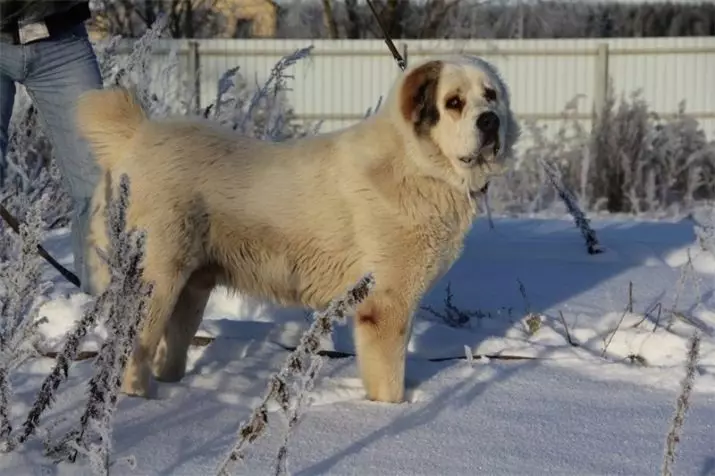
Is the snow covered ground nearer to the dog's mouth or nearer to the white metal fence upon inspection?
the dog's mouth

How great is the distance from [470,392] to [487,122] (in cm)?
87

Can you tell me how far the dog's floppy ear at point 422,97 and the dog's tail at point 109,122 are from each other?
2.97ft

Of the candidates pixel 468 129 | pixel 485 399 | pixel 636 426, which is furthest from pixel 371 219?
pixel 636 426

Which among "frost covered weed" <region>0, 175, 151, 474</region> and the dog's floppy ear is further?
the dog's floppy ear

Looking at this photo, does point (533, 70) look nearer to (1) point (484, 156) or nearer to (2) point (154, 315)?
(1) point (484, 156)

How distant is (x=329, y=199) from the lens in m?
3.65

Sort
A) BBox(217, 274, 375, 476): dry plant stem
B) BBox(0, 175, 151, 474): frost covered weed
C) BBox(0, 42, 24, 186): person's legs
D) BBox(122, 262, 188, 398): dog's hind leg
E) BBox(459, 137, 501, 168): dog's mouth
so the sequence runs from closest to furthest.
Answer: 1. BBox(217, 274, 375, 476): dry plant stem
2. BBox(0, 175, 151, 474): frost covered weed
3. BBox(122, 262, 188, 398): dog's hind leg
4. BBox(459, 137, 501, 168): dog's mouth
5. BBox(0, 42, 24, 186): person's legs

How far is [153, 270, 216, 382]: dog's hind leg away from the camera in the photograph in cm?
377

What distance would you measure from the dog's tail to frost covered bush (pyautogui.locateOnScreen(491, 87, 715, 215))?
23.0 ft

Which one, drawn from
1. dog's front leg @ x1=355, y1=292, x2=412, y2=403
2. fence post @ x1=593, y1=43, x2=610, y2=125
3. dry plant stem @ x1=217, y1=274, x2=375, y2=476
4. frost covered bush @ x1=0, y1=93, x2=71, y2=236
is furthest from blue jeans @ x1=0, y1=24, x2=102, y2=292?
fence post @ x1=593, y1=43, x2=610, y2=125

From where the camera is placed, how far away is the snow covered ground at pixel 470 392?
2723mm

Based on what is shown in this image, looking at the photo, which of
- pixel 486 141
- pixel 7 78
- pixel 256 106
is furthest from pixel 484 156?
pixel 256 106

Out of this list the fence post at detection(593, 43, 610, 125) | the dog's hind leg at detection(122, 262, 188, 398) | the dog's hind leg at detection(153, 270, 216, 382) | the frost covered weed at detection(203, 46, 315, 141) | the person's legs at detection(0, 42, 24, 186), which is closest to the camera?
the dog's hind leg at detection(122, 262, 188, 398)

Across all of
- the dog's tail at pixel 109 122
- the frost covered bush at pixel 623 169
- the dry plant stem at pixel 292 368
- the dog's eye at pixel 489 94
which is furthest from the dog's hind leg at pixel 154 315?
the frost covered bush at pixel 623 169
